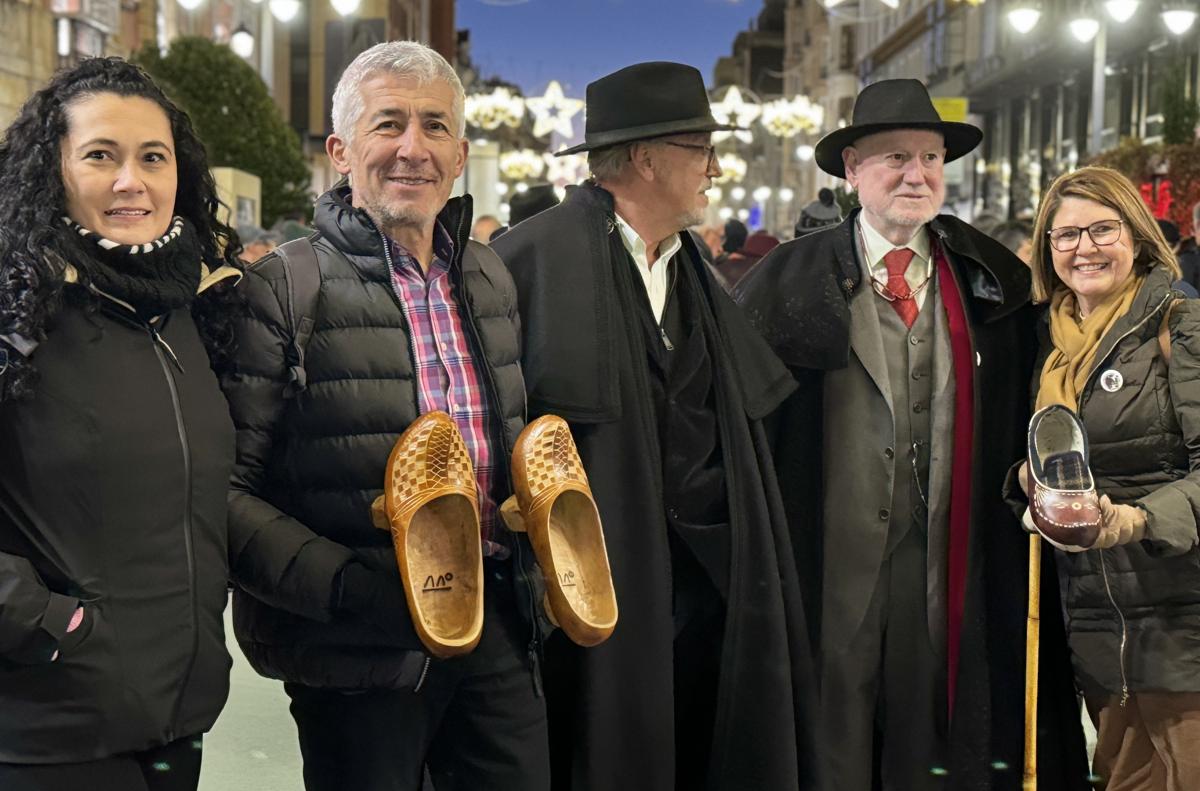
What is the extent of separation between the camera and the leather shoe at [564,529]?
3.30 m

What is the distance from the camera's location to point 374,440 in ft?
10.9

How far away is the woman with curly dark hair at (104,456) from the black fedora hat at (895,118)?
2516mm

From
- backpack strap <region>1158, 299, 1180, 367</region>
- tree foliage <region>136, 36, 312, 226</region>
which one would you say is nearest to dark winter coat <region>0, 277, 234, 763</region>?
backpack strap <region>1158, 299, 1180, 367</region>

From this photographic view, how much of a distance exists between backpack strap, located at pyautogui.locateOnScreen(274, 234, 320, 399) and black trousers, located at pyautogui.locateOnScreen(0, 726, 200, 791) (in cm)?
80

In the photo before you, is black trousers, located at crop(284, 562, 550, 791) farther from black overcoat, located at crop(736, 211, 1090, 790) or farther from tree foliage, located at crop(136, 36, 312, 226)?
tree foliage, located at crop(136, 36, 312, 226)

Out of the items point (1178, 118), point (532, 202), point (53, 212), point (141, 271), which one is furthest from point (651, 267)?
point (1178, 118)

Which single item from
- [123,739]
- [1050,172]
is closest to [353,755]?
[123,739]

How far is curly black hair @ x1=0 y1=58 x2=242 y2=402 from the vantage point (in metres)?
2.70

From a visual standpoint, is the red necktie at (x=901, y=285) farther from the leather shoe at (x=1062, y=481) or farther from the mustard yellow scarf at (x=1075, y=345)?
the leather shoe at (x=1062, y=481)

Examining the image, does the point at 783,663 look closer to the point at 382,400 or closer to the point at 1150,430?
the point at 1150,430

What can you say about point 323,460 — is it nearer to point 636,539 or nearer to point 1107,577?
point 636,539

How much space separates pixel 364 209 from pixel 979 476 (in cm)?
221

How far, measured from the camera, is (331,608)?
319 cm

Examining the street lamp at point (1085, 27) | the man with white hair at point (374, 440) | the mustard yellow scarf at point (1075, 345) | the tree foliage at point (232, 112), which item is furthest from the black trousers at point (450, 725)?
the tree foliage at point (232, 112)
